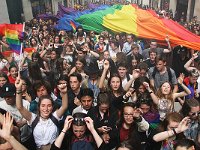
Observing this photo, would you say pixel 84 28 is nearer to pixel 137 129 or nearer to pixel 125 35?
pixel 125 35

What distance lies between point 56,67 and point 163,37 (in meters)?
3.29

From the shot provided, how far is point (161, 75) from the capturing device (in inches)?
217

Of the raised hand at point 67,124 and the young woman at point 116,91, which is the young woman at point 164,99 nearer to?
the young woman at point 116,91

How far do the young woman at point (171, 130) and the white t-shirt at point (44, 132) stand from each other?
1.34m

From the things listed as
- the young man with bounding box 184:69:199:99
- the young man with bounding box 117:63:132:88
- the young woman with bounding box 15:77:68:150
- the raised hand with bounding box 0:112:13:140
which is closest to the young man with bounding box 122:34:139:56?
the young man with bounding box 117:63:132:88

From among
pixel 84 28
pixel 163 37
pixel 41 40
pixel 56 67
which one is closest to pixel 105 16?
pixel 84 28

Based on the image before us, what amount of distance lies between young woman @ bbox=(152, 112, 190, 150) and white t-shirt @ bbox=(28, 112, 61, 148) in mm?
1340

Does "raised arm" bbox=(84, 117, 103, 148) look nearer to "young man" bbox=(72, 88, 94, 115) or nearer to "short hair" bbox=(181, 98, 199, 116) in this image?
"young man" bbox=(72, 88, 94, 115)

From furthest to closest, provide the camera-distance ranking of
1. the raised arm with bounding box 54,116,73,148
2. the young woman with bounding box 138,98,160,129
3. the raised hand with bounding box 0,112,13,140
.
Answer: the young woman with bounding box 138,98,160,129
the raised arm with bounding box 54,116,73,148
the raised hand with bounding box 0,112,13,140

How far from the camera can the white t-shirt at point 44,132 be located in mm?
3496

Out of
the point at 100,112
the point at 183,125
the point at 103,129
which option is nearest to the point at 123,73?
the point at 100,112

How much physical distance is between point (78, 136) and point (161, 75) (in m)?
2.84

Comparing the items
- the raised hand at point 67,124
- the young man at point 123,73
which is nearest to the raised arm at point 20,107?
the raised hand at point 67,124

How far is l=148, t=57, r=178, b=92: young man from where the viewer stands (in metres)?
5.45
